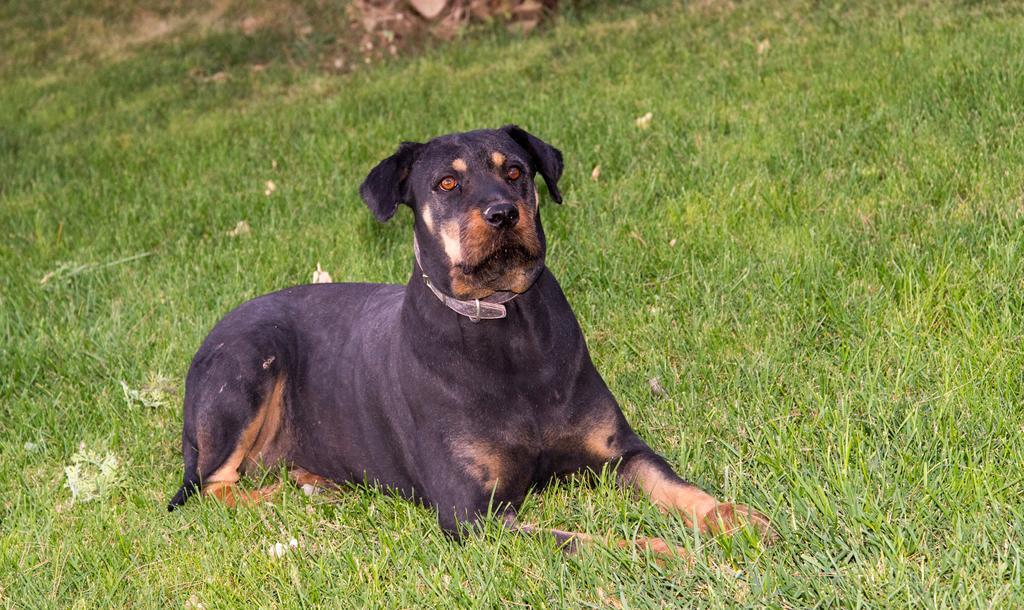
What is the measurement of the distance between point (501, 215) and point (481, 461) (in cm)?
92

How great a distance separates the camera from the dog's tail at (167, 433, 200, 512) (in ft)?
15.3

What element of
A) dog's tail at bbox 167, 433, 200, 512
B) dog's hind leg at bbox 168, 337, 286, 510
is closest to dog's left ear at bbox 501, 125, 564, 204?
dog's hind leg at bbox 168, 337, 286, 510

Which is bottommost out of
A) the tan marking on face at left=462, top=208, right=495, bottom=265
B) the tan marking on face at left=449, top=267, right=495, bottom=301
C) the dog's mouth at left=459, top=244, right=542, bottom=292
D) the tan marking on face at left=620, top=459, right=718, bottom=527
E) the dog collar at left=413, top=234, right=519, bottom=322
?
the tan marking on face at left=620, top=459, right=718, bottom=527

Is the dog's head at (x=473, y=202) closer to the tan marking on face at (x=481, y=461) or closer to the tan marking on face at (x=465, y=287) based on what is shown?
the tan marking on face at (x=465, y=287)

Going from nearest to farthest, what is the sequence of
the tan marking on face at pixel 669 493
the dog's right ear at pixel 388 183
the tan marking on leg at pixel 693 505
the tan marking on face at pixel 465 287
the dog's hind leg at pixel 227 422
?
1. the tan marking on leg at pixel 693 505
2. the tan marking on face at pixel 669 493
3. the tan marking on face at pixel 465 287
4. the dog's right ear at pixel 388 183
5. the dog's hind leg at pixel 227 422

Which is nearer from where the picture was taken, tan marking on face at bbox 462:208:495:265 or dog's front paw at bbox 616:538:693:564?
dog's front paw at bbox 616:538:693:564

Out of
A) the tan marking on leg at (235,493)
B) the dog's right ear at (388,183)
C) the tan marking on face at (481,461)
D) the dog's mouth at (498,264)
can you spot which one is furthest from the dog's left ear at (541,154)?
the tan marking on leg at (235,493)

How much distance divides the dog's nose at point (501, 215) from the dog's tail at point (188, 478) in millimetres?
1878

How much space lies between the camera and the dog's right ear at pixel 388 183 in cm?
443

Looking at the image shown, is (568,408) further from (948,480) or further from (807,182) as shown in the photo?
(807,182)

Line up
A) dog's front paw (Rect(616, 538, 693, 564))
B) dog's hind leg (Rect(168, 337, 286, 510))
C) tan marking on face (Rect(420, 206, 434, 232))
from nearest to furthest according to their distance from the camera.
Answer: dog's front paw (Rect(616, 538, 693, 564)), tan marking on face (Rect(420, 206, 434, 232)), dog's hind leg (Rect(168, 337, 286, 510))

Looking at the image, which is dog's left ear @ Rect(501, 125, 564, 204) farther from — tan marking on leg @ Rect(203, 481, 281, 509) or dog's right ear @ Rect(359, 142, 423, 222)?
tan marking on leg @ Rect(203, 481, 281, 509)

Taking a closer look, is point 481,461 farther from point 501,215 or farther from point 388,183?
point 388,183

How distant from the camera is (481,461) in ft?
13.0
